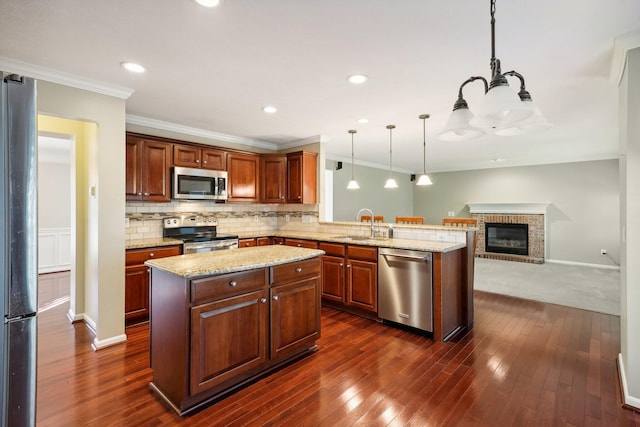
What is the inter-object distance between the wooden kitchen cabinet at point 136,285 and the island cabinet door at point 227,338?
1.76m

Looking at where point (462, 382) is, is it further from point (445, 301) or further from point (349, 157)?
point (349, 157)

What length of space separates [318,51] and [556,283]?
5470 mm

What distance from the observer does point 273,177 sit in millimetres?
4965

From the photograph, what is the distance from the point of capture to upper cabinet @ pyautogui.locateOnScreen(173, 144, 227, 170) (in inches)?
157

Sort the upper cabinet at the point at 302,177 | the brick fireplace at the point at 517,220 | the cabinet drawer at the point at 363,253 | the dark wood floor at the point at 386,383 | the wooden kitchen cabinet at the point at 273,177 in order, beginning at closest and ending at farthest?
the dark wood floor at the point at 386,383 → the cabinet drawer at the point at 363,253 → the upper cabinet at the point at 302,177 → the wooden kitchen cabinet at the point at 273,177 → the brick fireplace at the point at 517,220

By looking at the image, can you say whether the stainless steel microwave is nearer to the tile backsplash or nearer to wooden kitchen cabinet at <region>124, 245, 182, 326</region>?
the tile backsplash

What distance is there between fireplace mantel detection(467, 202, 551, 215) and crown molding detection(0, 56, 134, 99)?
7.93 meters

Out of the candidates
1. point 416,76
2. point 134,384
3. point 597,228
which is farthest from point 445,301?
point 597,228

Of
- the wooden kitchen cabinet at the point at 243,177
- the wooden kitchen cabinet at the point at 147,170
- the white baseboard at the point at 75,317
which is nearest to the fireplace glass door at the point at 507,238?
the wooden kitchen cabinet at the point at 243,177

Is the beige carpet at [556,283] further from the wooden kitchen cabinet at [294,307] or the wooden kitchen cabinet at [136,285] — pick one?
the wooden kitchen cabinet at [136,285]

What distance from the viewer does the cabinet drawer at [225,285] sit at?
1911mm

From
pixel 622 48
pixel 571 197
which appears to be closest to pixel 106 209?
pixel 622 48

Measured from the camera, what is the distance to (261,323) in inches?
88.9

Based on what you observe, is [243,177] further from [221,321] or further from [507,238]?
[507,238]
